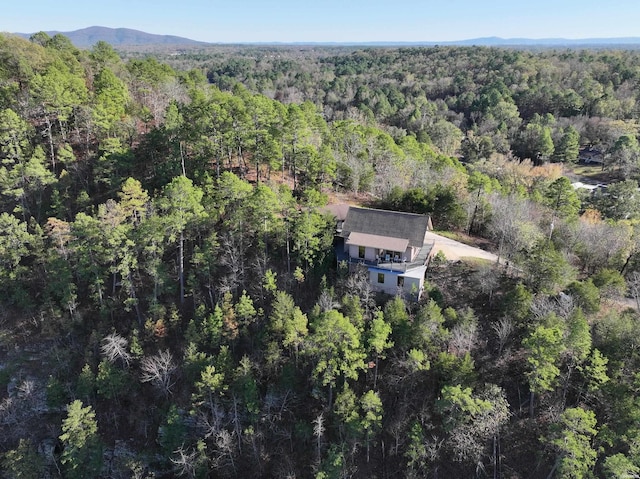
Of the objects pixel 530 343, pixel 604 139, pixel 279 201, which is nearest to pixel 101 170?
pixel 279 201

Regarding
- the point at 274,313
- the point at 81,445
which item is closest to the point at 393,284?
the point at 274,313

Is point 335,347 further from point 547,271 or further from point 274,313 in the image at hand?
point 547,271

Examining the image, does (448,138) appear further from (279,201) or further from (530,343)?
(530,343)

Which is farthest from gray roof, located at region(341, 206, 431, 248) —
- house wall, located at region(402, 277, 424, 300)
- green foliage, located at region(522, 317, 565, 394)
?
green foliage, located at region(522, 317, 565, 394)

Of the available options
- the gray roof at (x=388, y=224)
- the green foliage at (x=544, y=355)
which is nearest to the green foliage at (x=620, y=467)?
the green foliage at (x=544, y=355)

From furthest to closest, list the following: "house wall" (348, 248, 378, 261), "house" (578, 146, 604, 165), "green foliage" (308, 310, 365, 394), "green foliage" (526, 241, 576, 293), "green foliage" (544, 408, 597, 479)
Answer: "house" (578, 146, 604, 165)
"house wall" (348, 248, 378, 261)
"green foliage" (526, 241, 576, 293)
"green foliage" (308, 310, 365, 394)
"green foliage" (544, 408, 597, 479)

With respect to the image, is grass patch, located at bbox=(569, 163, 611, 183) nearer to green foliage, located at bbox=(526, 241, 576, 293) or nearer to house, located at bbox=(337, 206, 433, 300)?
green foliage, located at bbox=(526, 241, 576, 293)
